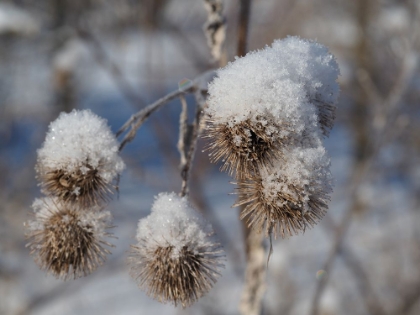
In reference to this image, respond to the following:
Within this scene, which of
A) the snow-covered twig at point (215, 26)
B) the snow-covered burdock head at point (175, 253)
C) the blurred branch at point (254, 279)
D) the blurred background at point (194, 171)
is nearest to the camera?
the snow-covered burdock head at point (175, 253)

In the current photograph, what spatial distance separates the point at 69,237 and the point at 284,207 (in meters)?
0.54

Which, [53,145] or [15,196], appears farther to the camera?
[15,196]

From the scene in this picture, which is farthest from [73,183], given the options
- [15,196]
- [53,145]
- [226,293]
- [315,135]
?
[15,196]

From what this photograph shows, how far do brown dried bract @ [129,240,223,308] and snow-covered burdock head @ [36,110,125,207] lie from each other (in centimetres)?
18

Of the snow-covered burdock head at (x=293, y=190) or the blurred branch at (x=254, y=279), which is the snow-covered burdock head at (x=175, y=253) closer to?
the snow-covered burdock head at (x=293, y=190)

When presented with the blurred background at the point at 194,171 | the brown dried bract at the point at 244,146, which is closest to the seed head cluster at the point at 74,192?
the brown dried bract at the point at 244,146

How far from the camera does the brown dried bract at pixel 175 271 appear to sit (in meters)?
0.94

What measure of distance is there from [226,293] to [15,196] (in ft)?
8.42

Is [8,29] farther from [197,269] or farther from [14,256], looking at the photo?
[197,269]

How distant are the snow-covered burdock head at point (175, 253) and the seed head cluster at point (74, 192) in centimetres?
13

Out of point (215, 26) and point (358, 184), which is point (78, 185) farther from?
point (358, 184)

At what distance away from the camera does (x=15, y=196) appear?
15.2ft

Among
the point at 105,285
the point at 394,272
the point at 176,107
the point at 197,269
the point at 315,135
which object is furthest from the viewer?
the point at 176,107

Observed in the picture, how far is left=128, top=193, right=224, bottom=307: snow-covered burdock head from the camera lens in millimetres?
940
